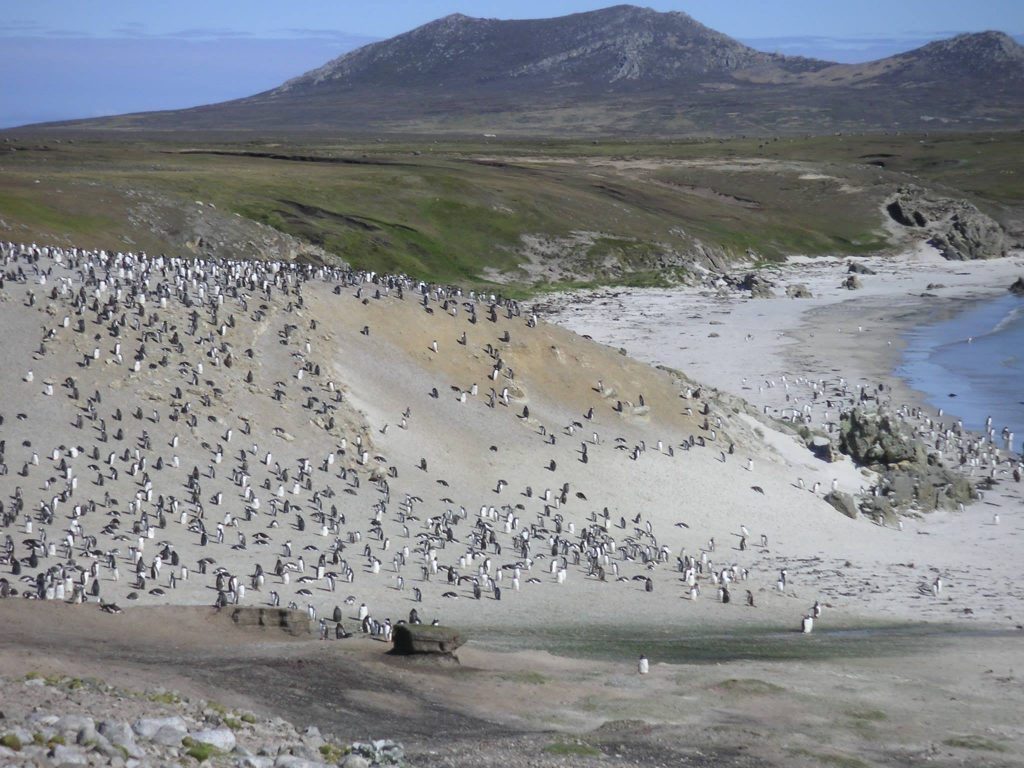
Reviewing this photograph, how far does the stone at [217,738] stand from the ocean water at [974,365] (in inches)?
1675

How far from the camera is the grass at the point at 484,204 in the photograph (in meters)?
88.1

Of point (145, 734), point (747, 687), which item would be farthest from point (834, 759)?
point (145, 734)

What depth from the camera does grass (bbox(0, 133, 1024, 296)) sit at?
88.1 meters

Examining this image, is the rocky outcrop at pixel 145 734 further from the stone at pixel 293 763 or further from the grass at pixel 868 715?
the grass at pixel 868 715

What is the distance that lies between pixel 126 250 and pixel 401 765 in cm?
6288

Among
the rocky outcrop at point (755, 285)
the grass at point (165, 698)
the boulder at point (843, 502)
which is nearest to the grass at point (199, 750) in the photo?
the grass at point (165, 698)

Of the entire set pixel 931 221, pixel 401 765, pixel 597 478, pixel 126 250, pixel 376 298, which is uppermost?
pixel 931 221

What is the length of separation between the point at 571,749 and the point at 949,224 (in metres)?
125

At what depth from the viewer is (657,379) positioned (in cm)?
5262

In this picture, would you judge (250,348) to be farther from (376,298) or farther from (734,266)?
(734,266)

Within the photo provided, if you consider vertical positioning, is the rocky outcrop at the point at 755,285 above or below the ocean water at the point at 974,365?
above

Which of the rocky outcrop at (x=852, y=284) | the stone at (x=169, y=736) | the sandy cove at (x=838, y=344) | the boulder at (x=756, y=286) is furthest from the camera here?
the rocky outcrop at (x=852, y=284)

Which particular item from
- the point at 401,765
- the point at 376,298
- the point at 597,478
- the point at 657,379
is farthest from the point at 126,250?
the point at 401,765

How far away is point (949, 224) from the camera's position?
450ft
